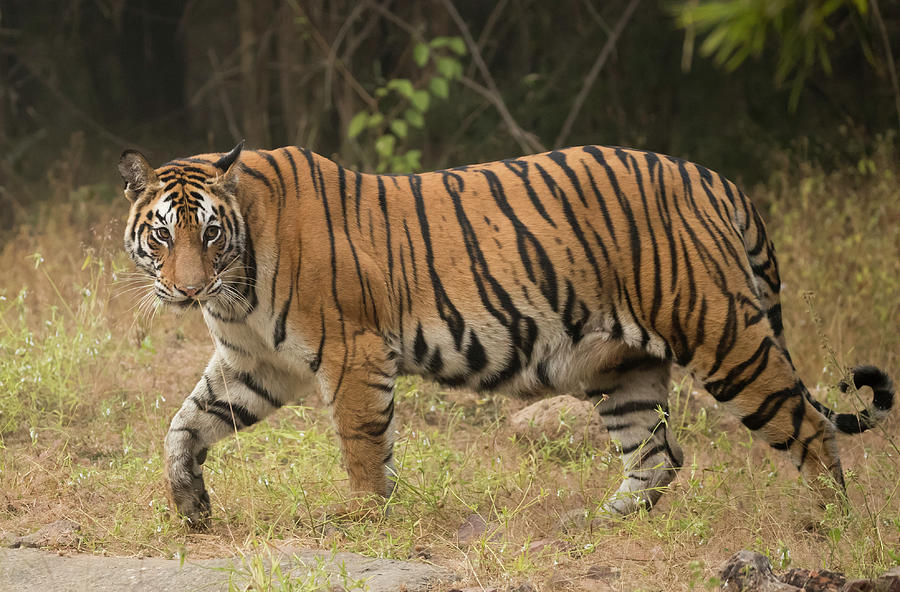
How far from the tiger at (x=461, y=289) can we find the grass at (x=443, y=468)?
8.2 inches

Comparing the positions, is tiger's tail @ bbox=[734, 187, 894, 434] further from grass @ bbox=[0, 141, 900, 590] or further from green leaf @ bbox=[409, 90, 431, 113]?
green leaf @ bbox=[409, 90, 431, 113]

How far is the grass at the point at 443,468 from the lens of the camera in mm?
3744

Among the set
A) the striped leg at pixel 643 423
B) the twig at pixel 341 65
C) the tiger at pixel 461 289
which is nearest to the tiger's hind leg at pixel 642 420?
the striped leg at pixel 643 423

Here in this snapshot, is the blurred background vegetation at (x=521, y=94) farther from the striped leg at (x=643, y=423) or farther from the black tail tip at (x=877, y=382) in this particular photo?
the black tail tip at (x=877, y=382)

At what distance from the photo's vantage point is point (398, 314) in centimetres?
421

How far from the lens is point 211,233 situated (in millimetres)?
3951

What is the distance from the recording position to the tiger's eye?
395 cm

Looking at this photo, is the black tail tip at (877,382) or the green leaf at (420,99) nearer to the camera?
the black tail tip at (877,382)

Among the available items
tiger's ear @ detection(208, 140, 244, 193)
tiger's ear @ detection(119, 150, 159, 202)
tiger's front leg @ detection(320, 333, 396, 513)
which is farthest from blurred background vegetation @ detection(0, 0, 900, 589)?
tiger's ear @ detection(208, 140, 244, 193)

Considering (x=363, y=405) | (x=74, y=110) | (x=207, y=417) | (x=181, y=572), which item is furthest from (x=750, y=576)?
(x=74, y=110)

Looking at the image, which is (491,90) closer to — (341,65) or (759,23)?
(341,65)

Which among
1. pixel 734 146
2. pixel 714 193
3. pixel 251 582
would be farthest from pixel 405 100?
pixel 251 582

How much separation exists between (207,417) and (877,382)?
8.57 ft

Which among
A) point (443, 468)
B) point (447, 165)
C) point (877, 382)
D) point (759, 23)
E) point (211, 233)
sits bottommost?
point (443, 468)
